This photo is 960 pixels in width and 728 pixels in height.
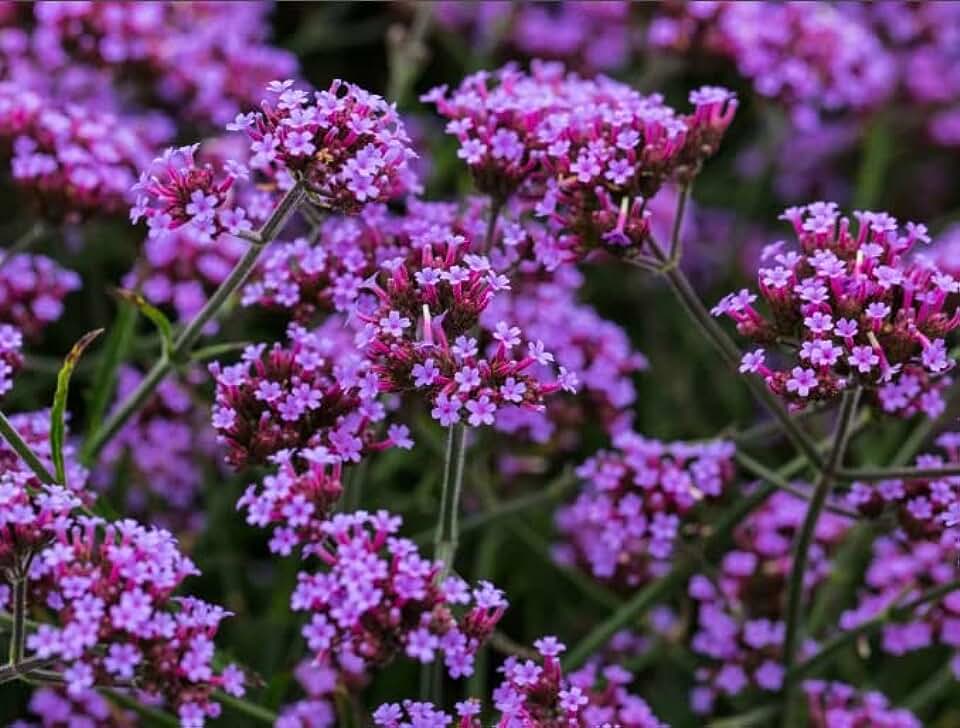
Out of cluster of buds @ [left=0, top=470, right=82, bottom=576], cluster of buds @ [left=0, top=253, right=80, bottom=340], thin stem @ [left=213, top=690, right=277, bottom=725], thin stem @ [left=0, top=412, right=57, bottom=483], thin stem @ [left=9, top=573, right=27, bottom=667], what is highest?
cluster of buds @ [left=0, top=253, right=80, bottom=340]

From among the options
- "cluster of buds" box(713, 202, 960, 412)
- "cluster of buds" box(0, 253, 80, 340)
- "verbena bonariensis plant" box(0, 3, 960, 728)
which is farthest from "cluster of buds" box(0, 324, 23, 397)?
"cluster of buds" box(713, 202, 960, 412)

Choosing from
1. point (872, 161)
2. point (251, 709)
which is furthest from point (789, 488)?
point (872, 161)

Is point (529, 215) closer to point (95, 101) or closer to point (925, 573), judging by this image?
point (925, 573)

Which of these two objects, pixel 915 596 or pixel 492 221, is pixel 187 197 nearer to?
pixel 492 221

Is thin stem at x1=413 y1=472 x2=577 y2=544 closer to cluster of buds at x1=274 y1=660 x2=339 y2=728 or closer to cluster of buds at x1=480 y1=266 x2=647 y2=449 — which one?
cluster of buds at x1=480 y1=266 x2=647 y2=449

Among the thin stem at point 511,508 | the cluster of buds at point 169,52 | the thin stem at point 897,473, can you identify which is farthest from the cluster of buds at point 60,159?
the thin stem at point 897,473
